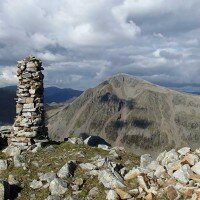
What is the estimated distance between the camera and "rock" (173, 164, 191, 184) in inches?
943

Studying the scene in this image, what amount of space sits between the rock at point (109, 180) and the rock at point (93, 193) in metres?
0.75

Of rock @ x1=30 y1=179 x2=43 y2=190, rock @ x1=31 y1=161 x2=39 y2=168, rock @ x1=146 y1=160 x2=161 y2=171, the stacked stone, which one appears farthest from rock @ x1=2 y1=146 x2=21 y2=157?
rock @ x1=146 y1=160 x2=161 y2=171

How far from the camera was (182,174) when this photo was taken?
24.3 m

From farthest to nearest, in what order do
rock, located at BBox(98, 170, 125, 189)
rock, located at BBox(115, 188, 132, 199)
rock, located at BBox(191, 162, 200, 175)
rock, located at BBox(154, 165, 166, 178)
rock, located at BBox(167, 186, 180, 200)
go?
rock, located at BBox(154, 165, 166, 178)
rock, located at BBox(98, 170, 125, 189)
rock, located at BBox(191, 162, 200, 175)
rock, located at BBox(115, 188, 132, 199)
rock, located at BBox(167, 186, 180, 200)

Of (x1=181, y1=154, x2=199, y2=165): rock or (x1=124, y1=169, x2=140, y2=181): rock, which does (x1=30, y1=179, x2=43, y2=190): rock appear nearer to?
(x1=124, y1=169, x2=140, y2=181): rock

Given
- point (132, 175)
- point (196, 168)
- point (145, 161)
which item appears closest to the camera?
point (196, 168)

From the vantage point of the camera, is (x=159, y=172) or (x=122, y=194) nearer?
(x=122, y=194)

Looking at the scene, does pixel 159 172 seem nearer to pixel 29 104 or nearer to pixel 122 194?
pixel 122 194

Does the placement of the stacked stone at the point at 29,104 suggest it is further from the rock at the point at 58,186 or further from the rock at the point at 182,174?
the rock at the point at 182,174

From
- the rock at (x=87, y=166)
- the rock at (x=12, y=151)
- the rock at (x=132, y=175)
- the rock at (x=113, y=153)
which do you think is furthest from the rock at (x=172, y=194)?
the rock at (x=12, y=151)

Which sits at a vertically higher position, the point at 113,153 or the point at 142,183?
the point at 113,153

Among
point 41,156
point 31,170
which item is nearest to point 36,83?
point 41,156

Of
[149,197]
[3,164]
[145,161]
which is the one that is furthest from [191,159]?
[3,164]

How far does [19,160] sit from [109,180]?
804 cm
